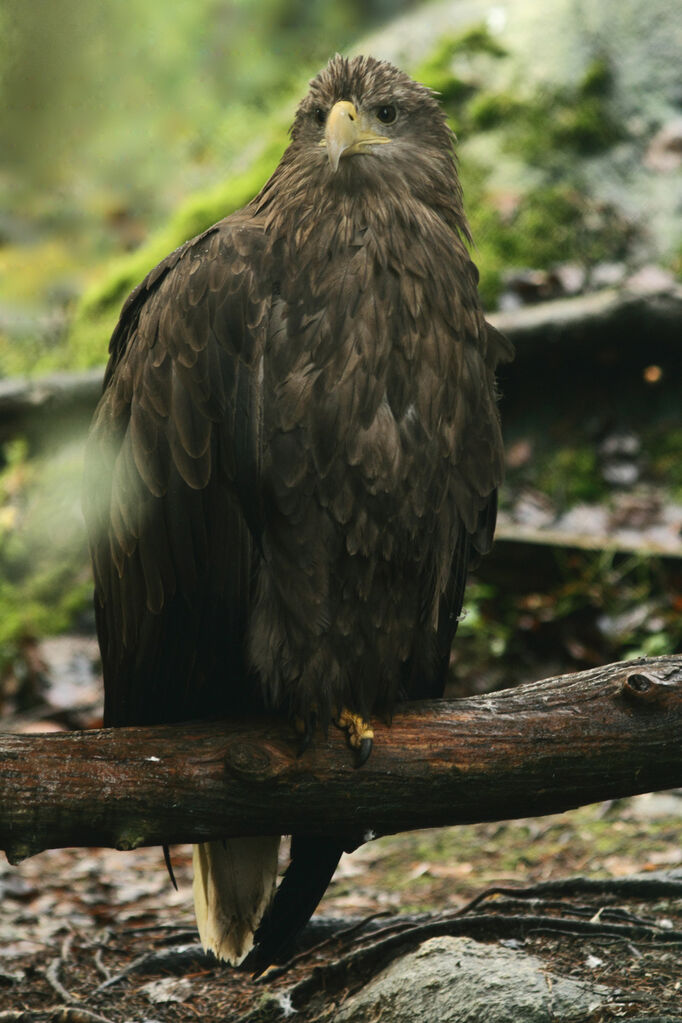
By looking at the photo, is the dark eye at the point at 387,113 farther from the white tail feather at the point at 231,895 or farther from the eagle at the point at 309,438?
the white tail feather at the point at 231,895

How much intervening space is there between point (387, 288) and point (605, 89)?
5.51m

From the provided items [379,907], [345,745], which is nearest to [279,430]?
[345,745]

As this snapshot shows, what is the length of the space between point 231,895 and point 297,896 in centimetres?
24

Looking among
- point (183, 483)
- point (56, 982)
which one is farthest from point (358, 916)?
point (183, 483)

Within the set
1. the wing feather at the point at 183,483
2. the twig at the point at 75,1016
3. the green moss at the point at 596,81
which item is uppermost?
the green moss at the point at 596,81

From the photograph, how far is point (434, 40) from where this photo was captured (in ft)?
27.6

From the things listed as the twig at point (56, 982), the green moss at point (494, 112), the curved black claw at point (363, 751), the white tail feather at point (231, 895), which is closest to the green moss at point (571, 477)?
the green moss at point (494, 112)

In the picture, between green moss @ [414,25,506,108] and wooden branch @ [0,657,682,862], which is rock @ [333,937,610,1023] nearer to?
wooden branch @ [0,657,682,862]

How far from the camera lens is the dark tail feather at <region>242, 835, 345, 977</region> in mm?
3375

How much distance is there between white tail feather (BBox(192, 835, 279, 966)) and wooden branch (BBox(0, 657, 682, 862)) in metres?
0.64

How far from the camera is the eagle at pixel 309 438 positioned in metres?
2.97

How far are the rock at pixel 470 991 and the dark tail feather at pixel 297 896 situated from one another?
270mm

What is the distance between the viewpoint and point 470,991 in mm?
2994

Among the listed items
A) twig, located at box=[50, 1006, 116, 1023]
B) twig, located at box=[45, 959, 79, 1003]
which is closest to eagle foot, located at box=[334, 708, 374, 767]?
twig, located at box=[50, 1006, 116, 1023]
